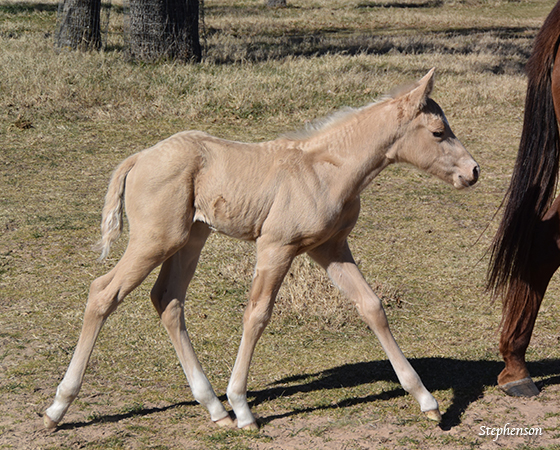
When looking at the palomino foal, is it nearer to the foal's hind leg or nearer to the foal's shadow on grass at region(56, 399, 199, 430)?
the foal's hind leg

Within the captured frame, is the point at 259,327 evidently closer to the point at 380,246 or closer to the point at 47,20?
the point at 380,246

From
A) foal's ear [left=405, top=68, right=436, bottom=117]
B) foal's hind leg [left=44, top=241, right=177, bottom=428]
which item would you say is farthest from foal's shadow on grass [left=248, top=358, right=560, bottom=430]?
foal's ear [left=405, top=68, right=436, bottom=117]

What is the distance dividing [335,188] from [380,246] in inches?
118

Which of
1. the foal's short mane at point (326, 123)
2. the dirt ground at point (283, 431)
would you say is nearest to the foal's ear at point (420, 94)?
the foal's short mane at point (326, 123)

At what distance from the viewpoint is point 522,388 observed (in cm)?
421

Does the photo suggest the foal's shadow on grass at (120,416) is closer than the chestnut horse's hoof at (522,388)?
Yes

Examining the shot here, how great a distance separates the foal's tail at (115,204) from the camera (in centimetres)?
375

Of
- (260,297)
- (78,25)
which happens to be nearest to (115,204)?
(260,297)

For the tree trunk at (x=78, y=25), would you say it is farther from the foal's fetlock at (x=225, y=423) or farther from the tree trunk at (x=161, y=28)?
the foal's fetlock at (x=225, y=423)

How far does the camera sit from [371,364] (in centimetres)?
465

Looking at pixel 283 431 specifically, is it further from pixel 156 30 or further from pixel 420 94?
pixel 156 30

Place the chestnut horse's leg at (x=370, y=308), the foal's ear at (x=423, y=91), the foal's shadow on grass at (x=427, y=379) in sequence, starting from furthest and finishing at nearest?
the foal's shadow on grass at (x=427, y=379) < the chestnut horse's leg at (x=370, y=308) < the foal's ear at (x=423, y=91)

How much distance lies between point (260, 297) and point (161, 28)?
30.0 feet

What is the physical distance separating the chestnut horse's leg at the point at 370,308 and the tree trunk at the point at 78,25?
9.82 meters
